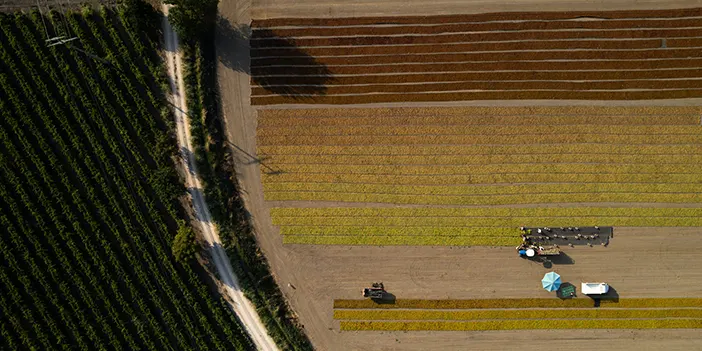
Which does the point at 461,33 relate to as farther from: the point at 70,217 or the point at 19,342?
the point at 19,342

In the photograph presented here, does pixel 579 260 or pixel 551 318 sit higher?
pixel 579 260

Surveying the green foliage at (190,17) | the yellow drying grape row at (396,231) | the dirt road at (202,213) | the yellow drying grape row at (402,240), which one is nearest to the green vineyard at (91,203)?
the dirt road at (202,213)

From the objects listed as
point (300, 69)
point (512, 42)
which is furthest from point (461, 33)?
point (300, 69)

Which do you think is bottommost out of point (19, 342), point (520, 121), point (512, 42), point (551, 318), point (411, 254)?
point (19, 342)

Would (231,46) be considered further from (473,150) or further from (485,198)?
(485,198)

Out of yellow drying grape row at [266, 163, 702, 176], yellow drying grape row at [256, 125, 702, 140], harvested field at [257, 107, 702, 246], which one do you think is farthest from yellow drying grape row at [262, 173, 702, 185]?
→ yellow drying grape row at [256, 125, 702, 140]

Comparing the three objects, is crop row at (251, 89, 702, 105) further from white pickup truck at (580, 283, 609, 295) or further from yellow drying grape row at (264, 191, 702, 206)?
white pickup truck at (580, 283, 609, 295)
